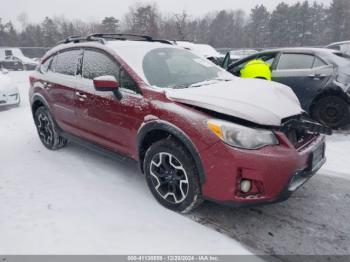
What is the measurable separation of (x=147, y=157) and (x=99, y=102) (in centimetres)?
94

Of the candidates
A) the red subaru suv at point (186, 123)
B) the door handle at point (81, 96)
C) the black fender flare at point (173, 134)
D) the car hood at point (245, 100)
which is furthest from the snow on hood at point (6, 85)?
the car hood at point (245, 100)

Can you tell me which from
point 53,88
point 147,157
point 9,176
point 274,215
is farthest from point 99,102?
point 274,215

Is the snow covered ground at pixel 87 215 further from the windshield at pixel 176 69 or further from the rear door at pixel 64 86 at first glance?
the windshield at pixel 176 69

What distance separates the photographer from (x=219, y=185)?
2549mm

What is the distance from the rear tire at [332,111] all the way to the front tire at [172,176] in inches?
150

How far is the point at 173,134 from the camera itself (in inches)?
108

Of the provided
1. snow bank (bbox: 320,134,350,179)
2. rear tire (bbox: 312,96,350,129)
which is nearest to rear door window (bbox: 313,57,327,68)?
rear tire (bbox: 312,96,350,129)

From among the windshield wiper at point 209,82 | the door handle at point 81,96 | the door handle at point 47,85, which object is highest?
the windshield wiper at point 209,82

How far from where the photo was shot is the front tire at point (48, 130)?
452 cm

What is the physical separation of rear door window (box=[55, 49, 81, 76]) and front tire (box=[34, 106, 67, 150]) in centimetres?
73

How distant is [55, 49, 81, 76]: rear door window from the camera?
3951mm

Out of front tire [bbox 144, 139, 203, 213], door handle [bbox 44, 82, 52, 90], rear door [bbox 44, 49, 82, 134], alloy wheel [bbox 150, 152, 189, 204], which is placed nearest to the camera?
front tire [bbox 144, 139, 203, 213]

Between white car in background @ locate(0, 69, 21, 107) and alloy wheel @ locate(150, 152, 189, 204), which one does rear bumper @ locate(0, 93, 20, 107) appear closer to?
white car in background @ locate(0, 69, 21, 107)

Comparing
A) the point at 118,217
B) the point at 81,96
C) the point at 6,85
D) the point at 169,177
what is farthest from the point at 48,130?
the point at 6,85
